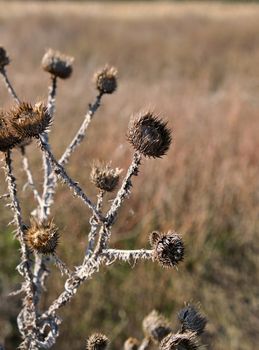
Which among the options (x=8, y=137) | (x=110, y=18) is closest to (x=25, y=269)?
(x=8, y=137)

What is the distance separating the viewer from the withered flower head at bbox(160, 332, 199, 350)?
49.7 inches

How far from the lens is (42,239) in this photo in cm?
129

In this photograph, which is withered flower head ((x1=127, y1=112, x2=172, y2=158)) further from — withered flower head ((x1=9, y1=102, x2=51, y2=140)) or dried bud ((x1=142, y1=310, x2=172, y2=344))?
dried bud ((x1=142, y1=310, x2=172, y2=344))

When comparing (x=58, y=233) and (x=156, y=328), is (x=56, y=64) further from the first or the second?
(x=156, y=328)

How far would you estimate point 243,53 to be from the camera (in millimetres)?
19438

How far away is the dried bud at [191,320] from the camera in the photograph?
1404 millimetres

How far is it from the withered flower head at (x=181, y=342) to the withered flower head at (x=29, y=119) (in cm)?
52

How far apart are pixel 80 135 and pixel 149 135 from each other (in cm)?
46

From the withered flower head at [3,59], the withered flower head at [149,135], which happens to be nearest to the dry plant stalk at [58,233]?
the withered flower head at [149,135]

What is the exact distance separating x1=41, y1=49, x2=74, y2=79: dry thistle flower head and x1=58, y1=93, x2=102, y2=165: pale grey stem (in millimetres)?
159

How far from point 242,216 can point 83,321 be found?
1.95m

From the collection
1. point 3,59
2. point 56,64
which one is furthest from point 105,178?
point 3,59

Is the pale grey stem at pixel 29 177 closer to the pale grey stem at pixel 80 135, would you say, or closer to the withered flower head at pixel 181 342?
the pale grey stem at pixel 80 135

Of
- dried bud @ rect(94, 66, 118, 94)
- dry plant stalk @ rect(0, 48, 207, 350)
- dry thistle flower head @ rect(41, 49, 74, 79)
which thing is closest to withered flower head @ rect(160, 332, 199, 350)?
dry plant stalk @ rect(0, 48, 207, 350)
